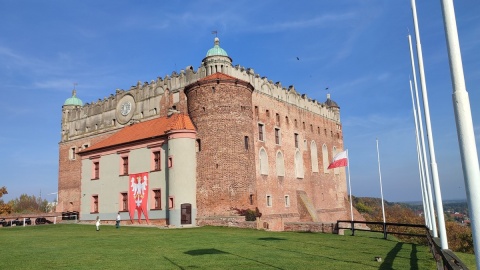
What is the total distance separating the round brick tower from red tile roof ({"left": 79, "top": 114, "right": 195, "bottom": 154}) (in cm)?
115

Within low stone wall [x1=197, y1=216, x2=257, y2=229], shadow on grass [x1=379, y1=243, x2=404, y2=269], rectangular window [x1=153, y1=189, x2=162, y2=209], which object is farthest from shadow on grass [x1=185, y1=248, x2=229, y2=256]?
rectangular window [x1=153, y1=189, x2=162, y2=209]

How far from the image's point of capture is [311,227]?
26453 millimetres

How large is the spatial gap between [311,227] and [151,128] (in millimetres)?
17290

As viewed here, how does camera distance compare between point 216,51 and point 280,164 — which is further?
point 280,164

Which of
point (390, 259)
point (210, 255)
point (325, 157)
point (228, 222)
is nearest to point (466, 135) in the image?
point (390, 259)

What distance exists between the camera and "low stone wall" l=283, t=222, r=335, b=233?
25.1m

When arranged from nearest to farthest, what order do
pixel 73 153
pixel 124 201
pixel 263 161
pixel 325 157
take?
1. pixel 124 201
2. pixel 263 161
3. pixel 73 153
4. pixel 325 157

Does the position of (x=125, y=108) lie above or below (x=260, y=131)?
above

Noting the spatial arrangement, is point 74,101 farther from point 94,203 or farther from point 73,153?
point 94,203

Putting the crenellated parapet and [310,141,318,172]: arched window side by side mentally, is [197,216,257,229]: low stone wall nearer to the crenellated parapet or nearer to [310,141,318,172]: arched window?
the crenellated parapet

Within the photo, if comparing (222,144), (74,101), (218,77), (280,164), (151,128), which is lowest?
(280,164)

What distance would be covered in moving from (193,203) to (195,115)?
7400 millimetres

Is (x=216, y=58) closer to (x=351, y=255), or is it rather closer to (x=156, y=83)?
(x=156, y=83)

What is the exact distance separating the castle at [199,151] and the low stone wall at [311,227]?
3.85 meters
